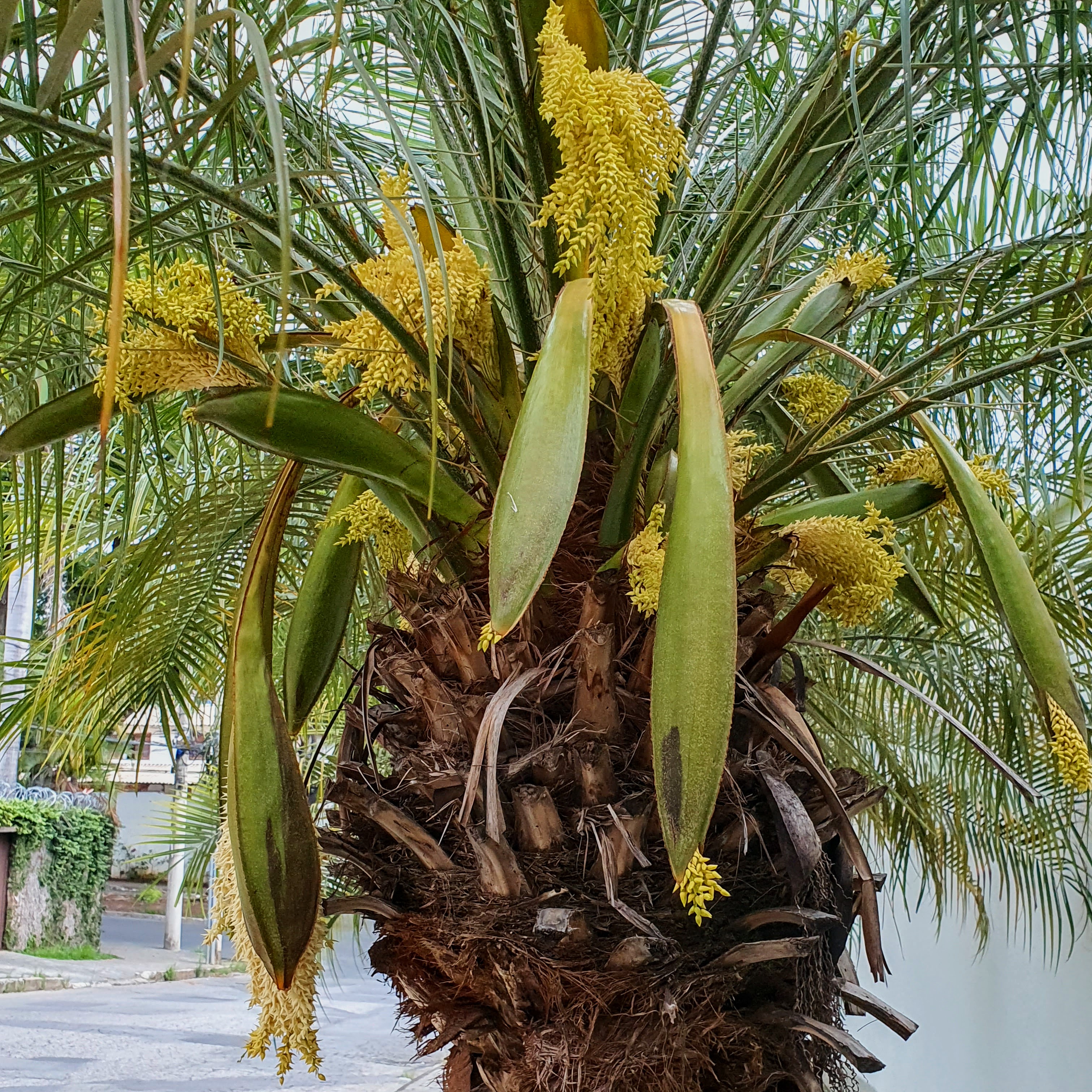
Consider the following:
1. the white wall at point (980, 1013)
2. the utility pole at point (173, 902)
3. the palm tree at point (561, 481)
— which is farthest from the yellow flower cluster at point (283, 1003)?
the utility pole at point (173, 902)

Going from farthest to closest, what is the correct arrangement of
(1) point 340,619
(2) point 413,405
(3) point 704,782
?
(1) point 340,619, (2) point 413,405, (3) point 704,782

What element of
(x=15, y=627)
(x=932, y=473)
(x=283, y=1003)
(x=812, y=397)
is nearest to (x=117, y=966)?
(x=15, y=627)

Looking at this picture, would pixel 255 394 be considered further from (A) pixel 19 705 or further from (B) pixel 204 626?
(A) pixel 19 705

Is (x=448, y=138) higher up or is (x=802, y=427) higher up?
(x=448, y=138)

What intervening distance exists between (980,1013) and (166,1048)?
9.86 ft

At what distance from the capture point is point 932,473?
89 cm

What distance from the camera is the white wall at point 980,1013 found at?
2178mm

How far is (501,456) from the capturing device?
0.83 meters

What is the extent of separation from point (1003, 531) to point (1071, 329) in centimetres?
45

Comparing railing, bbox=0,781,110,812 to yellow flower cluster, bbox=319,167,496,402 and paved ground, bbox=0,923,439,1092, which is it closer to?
paved ground, bbox=0,923,439,1092

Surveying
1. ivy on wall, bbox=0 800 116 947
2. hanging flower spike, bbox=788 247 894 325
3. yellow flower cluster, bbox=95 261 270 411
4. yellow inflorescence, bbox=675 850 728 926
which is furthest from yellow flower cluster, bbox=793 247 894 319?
ivy on wall, bbox=0 800 116 947

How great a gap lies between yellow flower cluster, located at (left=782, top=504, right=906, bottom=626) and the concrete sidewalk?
3860 millimetres

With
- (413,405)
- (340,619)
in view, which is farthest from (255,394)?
(340,619)

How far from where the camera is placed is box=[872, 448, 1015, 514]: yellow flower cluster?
33.2 inches
